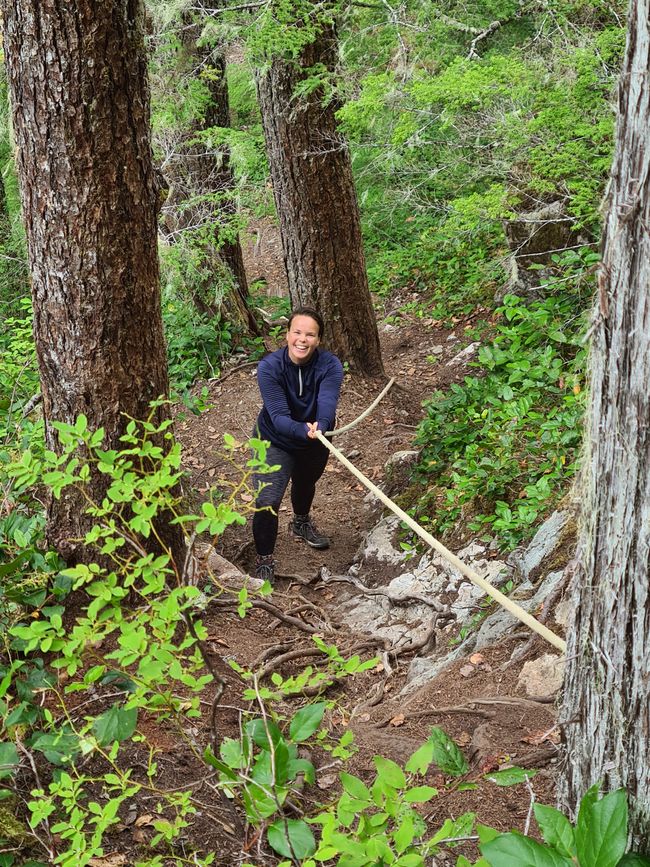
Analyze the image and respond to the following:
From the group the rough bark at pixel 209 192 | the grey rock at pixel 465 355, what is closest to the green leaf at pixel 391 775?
the grey rock at pixel 465 355

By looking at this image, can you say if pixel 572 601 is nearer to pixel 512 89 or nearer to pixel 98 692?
pixel 98 692

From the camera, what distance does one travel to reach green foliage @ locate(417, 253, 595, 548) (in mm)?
4805

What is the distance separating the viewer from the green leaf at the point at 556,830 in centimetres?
186

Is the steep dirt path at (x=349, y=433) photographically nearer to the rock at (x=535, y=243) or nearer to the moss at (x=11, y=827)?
the rock at (x=535, y=243)

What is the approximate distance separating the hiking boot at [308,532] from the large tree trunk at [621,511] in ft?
13.0

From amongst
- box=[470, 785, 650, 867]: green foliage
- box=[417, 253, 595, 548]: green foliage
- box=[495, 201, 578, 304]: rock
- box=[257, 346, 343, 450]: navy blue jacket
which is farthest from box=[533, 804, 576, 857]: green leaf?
box=[495, 201, 578, 304]: rock

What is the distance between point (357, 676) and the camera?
4.40 metres

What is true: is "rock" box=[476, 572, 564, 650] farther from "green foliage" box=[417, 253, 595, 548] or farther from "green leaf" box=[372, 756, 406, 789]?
Answer: "green leaf" box=[372, 756, 406, 789]

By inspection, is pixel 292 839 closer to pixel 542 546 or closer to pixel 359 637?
pixel 542 546

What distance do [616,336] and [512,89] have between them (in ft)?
14.7

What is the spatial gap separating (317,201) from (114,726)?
6.26m

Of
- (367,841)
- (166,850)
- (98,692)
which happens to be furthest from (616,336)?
(98,692)

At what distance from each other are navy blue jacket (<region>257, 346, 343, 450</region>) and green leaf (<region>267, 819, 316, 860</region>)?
3076 millimetres

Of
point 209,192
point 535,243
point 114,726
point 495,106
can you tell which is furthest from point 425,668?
point 209,192
